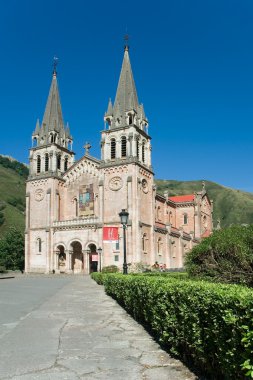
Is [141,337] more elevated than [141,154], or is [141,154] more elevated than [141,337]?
[141,154]

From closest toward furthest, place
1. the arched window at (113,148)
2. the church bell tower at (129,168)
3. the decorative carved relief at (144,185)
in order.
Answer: the church bell tower at (129,168) < the decorative carved relief at (144,185) < the arched window at (113,148)

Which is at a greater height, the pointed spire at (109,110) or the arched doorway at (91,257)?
the pointed spire at (109,110)

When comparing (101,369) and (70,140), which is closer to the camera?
(101,369)

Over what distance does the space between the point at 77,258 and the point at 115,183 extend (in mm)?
12310

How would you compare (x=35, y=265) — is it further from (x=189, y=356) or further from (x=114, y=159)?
(x=189, y=356)

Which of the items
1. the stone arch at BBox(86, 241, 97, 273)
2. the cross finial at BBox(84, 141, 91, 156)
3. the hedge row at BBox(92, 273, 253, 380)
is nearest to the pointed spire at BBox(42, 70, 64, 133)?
the cross finial at BBox(84, 141, 91, 156)

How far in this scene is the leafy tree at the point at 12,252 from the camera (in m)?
63.8

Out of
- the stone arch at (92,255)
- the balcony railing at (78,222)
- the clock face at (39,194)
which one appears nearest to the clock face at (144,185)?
the balcony railing at (78,222)

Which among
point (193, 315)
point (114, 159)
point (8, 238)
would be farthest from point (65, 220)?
point (193, 315)

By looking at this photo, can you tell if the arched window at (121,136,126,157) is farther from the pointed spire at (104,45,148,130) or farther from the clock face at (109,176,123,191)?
the clock face at (109,176,123,191)

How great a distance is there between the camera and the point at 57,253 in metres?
54.7

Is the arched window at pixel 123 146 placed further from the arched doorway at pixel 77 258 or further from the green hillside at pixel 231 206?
the green hillside at pixel 231 206

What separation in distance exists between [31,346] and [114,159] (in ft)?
145

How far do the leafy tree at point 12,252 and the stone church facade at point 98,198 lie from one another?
888 cm
